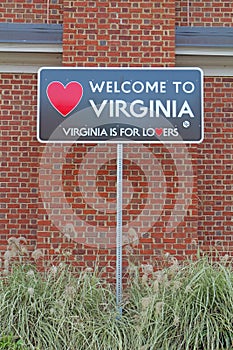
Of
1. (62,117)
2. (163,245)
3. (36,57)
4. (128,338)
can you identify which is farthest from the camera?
(36,57)

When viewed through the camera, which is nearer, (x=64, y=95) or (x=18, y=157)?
(x=64, y=95)

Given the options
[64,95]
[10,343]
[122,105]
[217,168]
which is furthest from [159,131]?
[10,343]

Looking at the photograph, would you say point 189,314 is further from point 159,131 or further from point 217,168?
point 217,168

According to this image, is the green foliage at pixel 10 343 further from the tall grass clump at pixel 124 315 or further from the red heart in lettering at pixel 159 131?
the red heart in lettering at pixel 159 131

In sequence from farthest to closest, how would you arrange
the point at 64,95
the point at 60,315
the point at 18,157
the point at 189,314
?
1. the point at 18,157
2. the point at 64,95
3. the point at 60,315
4. the point at 189,314

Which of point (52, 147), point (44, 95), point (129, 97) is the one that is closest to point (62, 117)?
point (44, 95)

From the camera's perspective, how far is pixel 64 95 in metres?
6.80

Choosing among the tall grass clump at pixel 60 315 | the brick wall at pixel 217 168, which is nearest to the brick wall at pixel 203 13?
the brick wall at pixel 217 168

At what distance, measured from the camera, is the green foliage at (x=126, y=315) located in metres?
6.03

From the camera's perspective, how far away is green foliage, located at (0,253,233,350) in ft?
19.8

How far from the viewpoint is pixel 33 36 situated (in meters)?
8.48

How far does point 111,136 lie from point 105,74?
0.69 m

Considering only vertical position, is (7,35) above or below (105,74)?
above

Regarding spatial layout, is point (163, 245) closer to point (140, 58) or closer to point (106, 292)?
point (106, 292)
